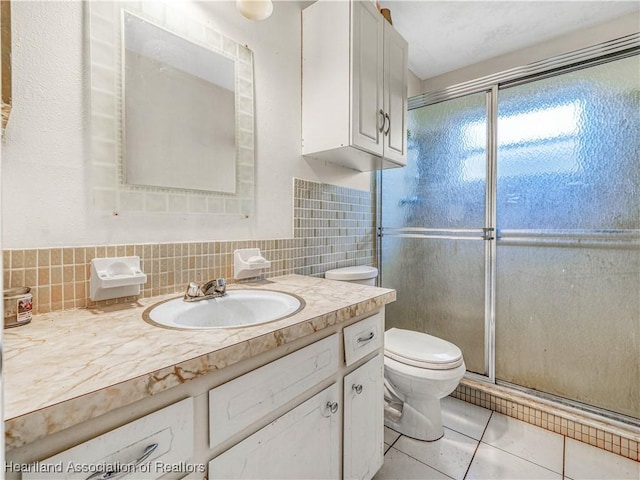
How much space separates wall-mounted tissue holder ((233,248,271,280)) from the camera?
4.04 ft

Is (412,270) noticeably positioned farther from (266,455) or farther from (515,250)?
(266,455)

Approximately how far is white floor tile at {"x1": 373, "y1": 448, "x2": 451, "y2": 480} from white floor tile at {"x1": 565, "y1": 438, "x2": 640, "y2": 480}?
0.60m

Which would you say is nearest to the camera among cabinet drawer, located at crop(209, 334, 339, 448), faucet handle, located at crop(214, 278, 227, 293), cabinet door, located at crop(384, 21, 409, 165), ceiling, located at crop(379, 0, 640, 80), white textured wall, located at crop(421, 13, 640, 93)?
cabinet drawer, located at crop(209, 334, 339, 448)

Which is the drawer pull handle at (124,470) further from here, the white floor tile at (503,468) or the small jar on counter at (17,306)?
the white floor tile at (503,468)

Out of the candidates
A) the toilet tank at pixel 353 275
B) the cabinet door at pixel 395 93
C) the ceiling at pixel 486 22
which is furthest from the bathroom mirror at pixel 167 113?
the ceiling at pixel 486 22

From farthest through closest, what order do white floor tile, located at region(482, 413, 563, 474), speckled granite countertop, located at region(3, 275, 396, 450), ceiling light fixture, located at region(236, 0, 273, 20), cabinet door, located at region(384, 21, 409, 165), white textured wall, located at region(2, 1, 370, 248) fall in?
cabinet door, located at region(384, 21, 409, 165) → white floor tile, located at region(482, 413, 563, 474) → ceiling light fixture, located at region(236, 0, 273, 20) → white textured wall, located at region(2, 1, 370, 248) → speckled granite countertop, located at region(3, 275, 396, 450)

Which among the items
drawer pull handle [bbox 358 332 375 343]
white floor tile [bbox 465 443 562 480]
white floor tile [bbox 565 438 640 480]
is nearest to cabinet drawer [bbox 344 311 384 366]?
drawer pull handle [bbox 358 332 375 343]

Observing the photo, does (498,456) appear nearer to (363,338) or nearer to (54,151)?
(363,338)

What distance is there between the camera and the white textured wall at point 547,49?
6.08 ft

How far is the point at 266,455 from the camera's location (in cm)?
73

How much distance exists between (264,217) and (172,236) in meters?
0.42

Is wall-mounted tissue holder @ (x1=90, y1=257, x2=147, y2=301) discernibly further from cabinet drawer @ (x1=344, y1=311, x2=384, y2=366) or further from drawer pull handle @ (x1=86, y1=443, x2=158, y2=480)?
cabinet drawer @ (x1=344, y1=311, x2=384, y2=366)

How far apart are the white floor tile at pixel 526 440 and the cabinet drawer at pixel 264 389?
124 cm

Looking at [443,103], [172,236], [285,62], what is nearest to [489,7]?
[443,103]
